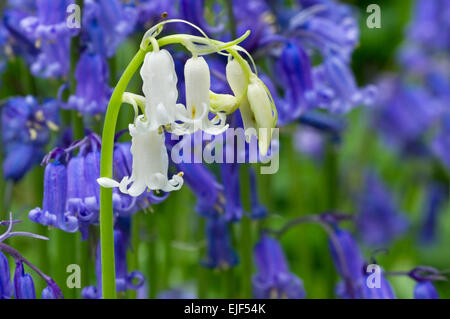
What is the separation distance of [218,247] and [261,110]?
4.00 feet

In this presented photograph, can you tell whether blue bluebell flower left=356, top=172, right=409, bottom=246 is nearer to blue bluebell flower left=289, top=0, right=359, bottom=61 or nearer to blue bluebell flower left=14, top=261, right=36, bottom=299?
blue bluebell flower left=289, top=0, right=359, bottom=61

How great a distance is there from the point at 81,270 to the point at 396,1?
4.28 metres

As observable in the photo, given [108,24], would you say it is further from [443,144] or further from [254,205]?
[443,144]

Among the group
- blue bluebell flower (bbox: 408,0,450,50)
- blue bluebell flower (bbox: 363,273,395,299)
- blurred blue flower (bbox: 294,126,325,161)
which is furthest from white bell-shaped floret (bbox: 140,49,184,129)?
blue bluebell flower (bbox: 408,0,450,50)

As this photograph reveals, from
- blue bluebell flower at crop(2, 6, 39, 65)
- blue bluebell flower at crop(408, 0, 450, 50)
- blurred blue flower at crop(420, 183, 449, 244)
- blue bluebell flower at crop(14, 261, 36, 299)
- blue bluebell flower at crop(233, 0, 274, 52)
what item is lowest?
blue bluebell flower at crop(14, 261, 36, 299)

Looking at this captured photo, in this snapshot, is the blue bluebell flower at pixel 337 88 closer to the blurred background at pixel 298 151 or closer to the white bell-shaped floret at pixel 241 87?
the blurred background at pixel 298 151

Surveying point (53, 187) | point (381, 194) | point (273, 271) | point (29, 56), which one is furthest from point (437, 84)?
point (53, 187)

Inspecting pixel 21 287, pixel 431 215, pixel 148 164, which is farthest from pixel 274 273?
pixel 431 215

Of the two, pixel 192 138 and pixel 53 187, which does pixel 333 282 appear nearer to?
pixel 192 138

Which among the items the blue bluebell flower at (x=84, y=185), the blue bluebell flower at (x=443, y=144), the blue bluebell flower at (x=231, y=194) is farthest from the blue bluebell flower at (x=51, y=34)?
the blue bluebell flower at (x=443, y=144)

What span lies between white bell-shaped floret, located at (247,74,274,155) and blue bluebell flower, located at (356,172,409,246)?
2.91 metres

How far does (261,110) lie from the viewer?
3.88ft

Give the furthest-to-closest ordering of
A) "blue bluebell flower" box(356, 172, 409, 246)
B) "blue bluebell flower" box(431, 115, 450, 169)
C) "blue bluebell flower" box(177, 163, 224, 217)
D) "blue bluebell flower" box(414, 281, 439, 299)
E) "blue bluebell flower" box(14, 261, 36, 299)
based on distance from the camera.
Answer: "blue bluebell flower" box(356, 172, 409, 246)
"blue bluebell flower" box(431, 115, 450, 169)
"blue bluebell flower" box(177, 163, 224, 217)
"blue bluebell flower" box(414, 281, 439, 299)
"blue bluebell flower" box(14, 261, 36, 299)

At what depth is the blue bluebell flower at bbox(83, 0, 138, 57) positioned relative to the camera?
1.93m
